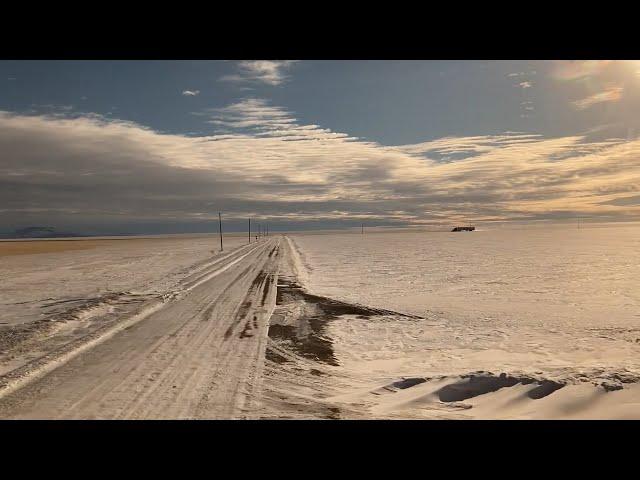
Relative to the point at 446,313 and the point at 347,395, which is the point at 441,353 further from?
the point at 446,313

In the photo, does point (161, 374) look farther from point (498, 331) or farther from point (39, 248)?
point (39, 248)

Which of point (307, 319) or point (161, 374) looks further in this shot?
point (307, 319)

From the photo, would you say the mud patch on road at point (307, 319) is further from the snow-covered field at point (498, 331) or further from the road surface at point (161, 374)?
the road surface at point (161, 374)

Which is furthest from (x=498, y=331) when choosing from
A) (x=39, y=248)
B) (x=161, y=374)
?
(x=39, y=248)

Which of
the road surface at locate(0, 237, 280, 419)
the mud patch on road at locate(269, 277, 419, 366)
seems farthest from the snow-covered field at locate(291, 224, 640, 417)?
the road surface at locate(0, 237, 280, 419)

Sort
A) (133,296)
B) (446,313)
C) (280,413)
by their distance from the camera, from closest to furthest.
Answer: (280,413), (446,313), (133,296)

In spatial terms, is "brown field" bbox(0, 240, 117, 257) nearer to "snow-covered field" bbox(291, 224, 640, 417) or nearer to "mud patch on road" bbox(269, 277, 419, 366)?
"mud patch on road" bbox(269, 277, 419, 366)
